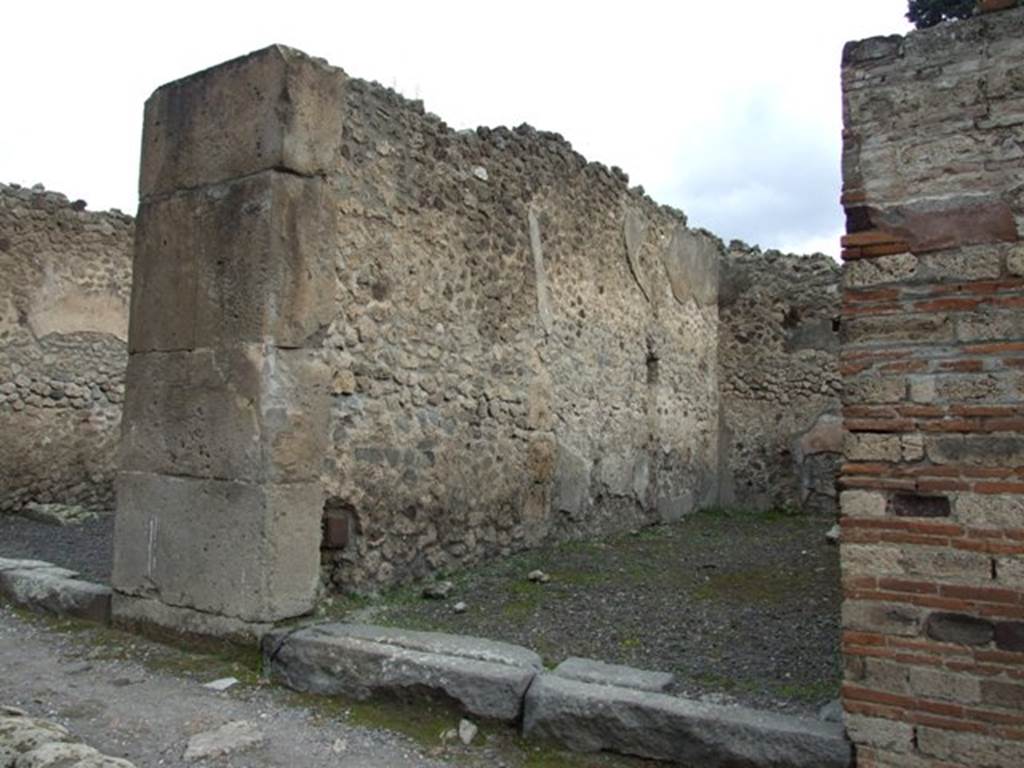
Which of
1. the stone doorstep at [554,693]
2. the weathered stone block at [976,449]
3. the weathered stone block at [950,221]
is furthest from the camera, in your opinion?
the stone doorstep at [554,693]

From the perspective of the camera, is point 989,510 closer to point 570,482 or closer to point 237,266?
point 237,266

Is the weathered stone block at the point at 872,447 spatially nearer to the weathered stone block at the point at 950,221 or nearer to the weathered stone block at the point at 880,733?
the weathered stone block at the point at 950,221

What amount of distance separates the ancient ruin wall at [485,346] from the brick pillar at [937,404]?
2760mm

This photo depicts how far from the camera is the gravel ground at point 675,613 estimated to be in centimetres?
374

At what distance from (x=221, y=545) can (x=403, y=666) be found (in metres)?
1.23

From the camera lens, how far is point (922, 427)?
2.84 metres

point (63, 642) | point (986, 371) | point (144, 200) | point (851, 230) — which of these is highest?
point (144, 200)

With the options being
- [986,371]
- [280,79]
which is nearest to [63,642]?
[280,79]

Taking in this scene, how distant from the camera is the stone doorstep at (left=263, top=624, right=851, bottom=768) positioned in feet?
9.68

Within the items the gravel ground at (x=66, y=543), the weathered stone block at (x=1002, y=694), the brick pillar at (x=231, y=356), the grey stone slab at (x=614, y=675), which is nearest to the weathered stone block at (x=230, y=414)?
the brick pillar at (x=231, y=356)

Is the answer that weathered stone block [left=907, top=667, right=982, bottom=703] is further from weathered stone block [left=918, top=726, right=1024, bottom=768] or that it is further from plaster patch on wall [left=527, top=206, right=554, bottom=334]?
plaster patch on wall [left=527, top=206, right=554, bottom=334]

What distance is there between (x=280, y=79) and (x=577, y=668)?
3197 mm

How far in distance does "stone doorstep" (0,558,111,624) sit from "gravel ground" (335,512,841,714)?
139 cm

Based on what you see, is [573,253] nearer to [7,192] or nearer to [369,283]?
[369,283]
